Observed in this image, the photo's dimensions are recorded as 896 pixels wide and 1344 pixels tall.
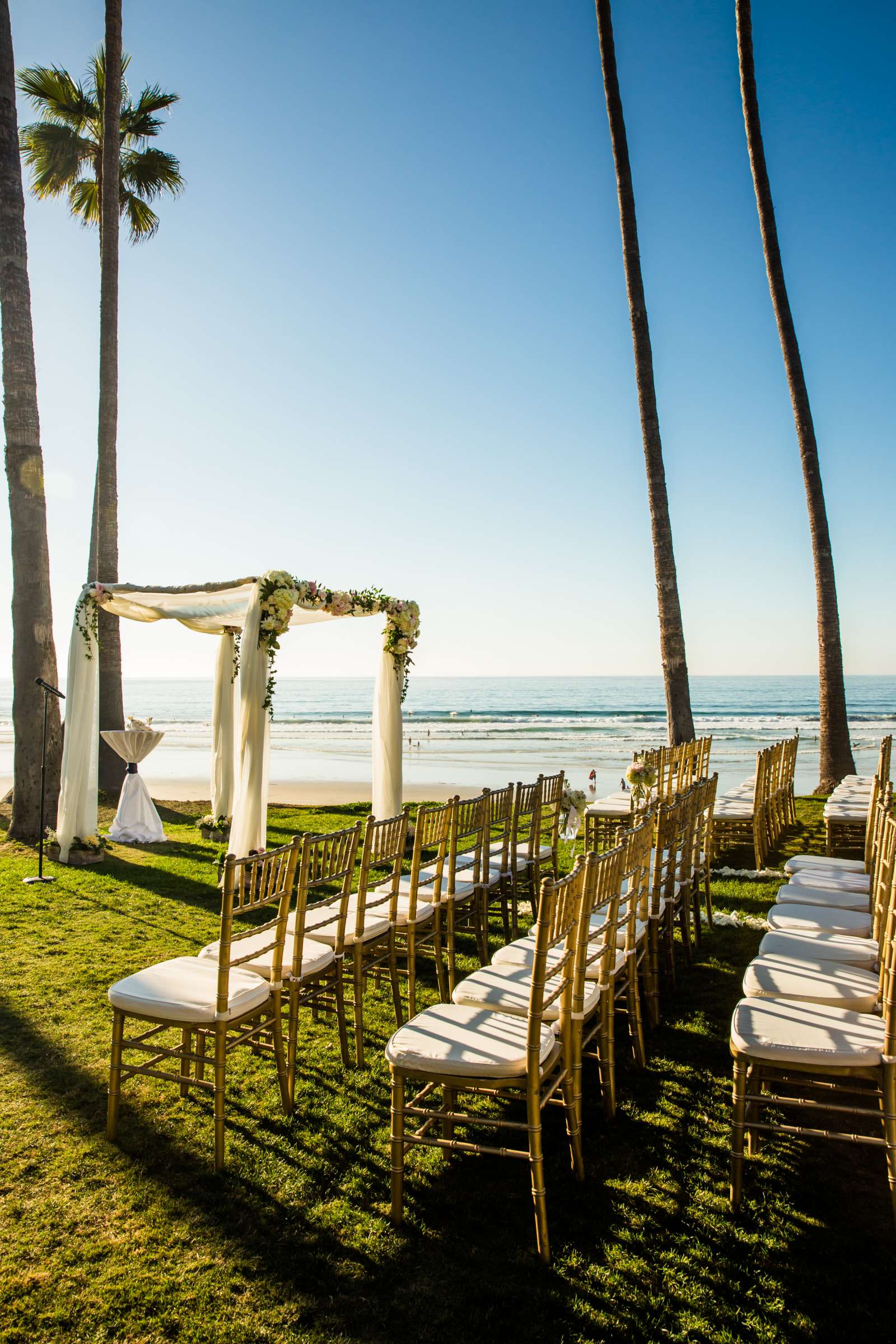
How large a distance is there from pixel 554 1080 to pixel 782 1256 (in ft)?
2.38

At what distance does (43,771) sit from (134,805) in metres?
1.46

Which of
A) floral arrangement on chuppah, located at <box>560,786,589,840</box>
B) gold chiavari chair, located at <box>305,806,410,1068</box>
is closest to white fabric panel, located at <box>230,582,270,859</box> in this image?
floral arrangement on chuppah, located at <box>560,786,589,840</box>

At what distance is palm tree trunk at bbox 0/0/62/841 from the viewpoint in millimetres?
8281

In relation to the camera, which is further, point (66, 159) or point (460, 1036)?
point (66, 159)

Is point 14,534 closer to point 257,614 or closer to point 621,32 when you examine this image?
point 257,614

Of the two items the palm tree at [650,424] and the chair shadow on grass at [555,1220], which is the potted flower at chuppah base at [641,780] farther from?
the palm tree at [650,424]

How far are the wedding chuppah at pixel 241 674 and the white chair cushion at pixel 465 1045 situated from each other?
4215mm

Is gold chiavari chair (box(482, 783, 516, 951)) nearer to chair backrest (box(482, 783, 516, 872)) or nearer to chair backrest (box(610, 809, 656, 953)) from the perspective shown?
chair backrest (box(482, 783, 516, 872))

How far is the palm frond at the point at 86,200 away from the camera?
13.3 meters

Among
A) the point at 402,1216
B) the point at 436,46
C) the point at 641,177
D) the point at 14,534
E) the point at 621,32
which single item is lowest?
the point at 402,1216

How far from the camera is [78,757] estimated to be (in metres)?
7.57

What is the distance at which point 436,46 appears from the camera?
8984mm

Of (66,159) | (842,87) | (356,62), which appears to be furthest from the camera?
(66,159)

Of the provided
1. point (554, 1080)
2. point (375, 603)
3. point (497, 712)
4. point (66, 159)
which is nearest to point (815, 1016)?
point (554, 1080)
